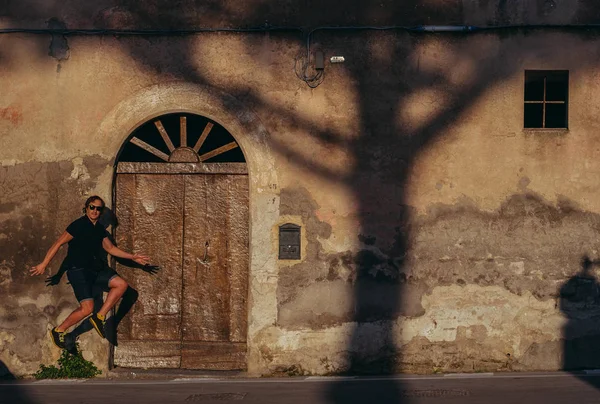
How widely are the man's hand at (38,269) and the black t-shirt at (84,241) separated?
0.28 meters

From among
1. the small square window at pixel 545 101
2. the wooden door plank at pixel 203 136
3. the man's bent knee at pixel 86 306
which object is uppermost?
the small square window at pixel 545 101

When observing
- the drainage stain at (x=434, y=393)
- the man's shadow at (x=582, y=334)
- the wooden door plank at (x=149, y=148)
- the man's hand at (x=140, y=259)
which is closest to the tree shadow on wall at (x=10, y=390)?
the man's hand at (x=140, y=259)

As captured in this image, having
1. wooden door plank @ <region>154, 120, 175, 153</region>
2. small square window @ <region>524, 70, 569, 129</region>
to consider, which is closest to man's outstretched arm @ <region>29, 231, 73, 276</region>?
wooden door plank @ <region>154, 120, 175, 153</region>

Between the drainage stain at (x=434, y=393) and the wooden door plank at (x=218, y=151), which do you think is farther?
the wooden door plank at (x=218, y=151)

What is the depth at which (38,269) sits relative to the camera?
10078 millimetres

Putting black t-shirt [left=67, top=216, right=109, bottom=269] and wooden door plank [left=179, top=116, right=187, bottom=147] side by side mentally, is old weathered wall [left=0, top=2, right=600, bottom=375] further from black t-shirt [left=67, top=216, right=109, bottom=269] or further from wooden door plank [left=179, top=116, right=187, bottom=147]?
black t-shirt [left=67, top=216, right=109, bottom=269]

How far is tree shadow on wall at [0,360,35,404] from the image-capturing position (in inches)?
356

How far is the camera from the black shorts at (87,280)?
10016 millimetres

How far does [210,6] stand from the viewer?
10352 mm

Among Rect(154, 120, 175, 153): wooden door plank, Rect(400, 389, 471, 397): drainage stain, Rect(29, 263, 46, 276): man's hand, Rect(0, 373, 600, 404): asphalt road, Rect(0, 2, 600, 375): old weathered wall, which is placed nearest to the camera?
Rect(0, 373, 600, 404): asphalt road

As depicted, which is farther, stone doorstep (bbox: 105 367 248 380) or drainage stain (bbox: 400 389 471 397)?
stone doorstep (bbox: 105 367 248 380)

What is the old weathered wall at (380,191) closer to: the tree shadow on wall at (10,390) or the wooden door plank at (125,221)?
the tree shadow on wall at (10,390)

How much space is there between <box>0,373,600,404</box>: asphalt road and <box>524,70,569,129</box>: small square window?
108 inches

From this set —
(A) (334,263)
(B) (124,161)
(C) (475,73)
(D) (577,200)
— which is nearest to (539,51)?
(C) (475,73)
